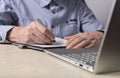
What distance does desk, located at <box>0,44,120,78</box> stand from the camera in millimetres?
633

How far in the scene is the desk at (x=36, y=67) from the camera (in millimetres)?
633

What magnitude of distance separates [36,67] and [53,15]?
85 centimetres

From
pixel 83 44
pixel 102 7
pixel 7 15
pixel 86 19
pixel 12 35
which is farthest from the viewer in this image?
pixel 86 19

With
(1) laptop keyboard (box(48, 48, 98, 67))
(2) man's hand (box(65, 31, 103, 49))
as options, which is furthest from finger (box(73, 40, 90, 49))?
(1) laptop keyboard (box(48, 48, 98, 67))

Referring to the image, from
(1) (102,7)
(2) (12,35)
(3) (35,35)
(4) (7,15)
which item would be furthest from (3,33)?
(1) (102,7)

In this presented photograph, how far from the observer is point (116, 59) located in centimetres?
64

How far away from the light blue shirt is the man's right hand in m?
0.37

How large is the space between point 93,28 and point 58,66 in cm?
85

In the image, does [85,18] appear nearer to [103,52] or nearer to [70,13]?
[70,13]

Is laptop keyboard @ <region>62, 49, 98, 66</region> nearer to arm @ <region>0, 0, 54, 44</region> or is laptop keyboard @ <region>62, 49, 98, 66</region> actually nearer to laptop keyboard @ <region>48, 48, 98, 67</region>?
laptop keyboard @ <region>48, 48, 98, 67</region>

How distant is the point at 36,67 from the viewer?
0.70 m

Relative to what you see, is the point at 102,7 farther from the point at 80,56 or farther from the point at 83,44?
the point at 83,44

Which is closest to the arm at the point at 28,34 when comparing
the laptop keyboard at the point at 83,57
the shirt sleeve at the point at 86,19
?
the laptop keyboard at the point at 83,57

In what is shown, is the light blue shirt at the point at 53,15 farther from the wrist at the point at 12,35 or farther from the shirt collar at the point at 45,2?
the wrist at the point at 12,35
